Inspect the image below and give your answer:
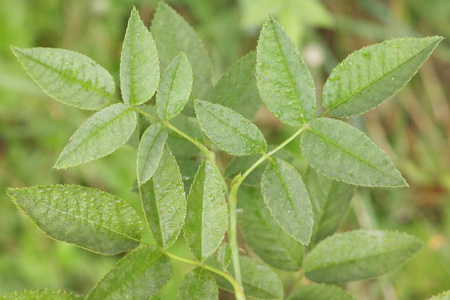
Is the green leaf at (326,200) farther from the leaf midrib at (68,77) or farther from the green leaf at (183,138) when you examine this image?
the leaf midrib at (68,77)

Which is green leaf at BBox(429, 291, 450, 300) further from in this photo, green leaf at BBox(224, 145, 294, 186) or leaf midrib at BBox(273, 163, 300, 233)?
green leaf at BBox(224, 145, 294, 186)

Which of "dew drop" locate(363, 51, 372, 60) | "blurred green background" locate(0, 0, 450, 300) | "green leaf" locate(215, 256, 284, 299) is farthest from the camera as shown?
"blurred green background" locate(0, 0, 450, 300)

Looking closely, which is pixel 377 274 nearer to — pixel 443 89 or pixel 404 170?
pixel 404 170

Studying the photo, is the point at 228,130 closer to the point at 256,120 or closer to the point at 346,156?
the point at 346,156

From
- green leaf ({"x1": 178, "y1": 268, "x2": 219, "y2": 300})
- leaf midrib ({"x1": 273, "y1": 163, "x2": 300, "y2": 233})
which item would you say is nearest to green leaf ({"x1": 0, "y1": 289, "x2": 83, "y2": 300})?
green leaf ({"x1": 178, "y1": 268, "x2": 219, "y2": 300})

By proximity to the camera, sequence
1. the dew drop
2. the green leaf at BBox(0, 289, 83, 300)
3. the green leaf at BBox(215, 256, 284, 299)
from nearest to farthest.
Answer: the green leaf at BBox(0, 289, 83, 300) → the dew drop → the green leaf at BBox(215, 256, 284, 299)

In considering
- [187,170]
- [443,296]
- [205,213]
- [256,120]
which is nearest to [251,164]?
[187,170]

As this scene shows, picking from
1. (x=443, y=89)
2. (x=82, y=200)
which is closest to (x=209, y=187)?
(x=82, y=200)
